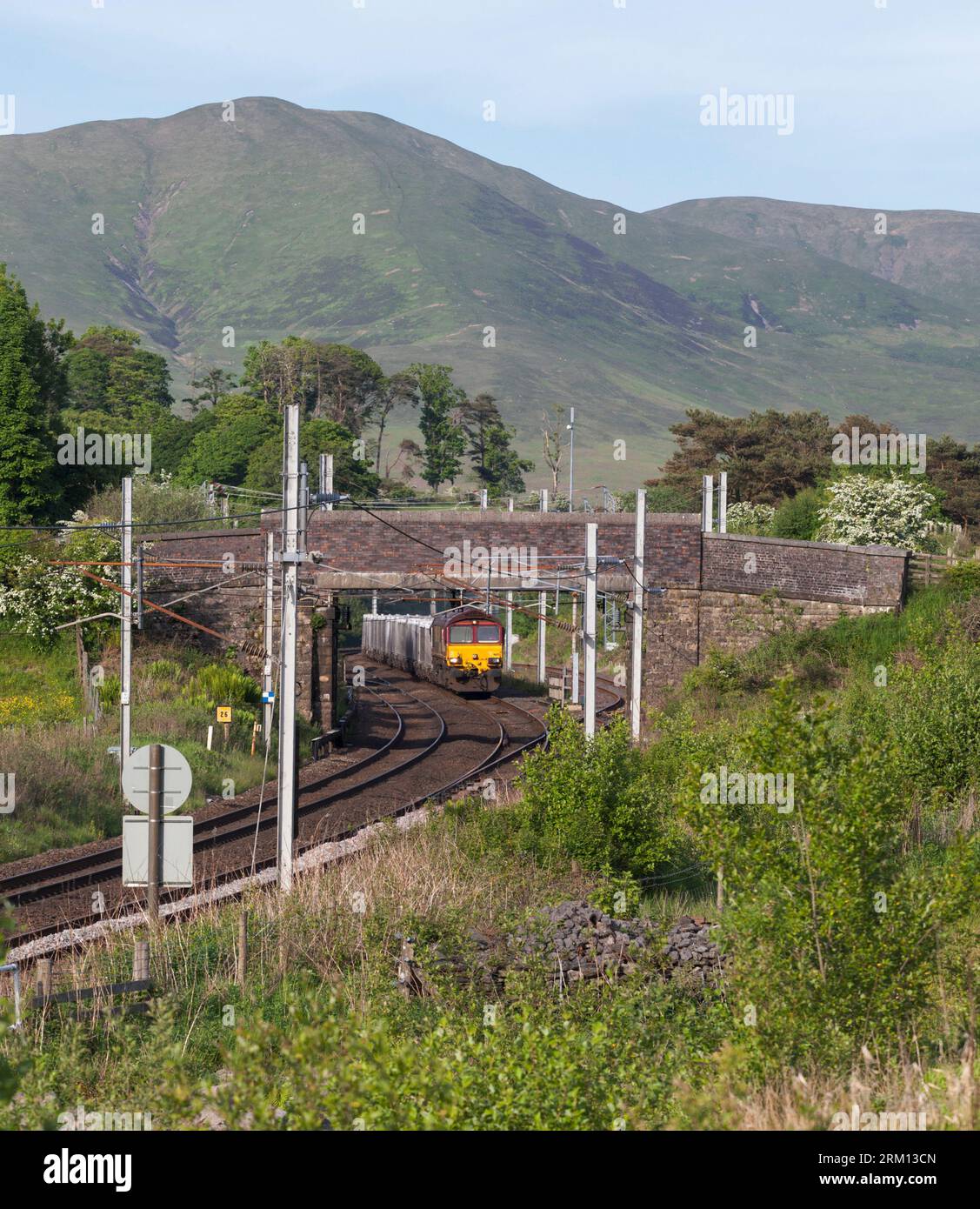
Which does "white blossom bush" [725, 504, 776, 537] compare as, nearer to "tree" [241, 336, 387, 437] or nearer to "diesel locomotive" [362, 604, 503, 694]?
"diesel locomotive" [362, 604, 503, 694]

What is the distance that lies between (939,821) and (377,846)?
341 inches

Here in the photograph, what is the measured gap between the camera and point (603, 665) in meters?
56.3

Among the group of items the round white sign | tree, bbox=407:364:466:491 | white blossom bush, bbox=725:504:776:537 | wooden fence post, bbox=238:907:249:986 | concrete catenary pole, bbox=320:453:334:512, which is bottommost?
wooden fence post, bbox=238:907:249:986

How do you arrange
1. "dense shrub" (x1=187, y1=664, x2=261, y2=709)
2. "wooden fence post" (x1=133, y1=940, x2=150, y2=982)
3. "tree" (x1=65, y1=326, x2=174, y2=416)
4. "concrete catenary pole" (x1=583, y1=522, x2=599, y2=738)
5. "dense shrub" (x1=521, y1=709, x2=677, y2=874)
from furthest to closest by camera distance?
"tree" (x1=65, y1=326, x2=174, y2=416), "dense shrub" (x1=187, y1=664, x2=261, y2=709), "concrete catenary pole" (x1=583, y1=522, x2=599, y2=738), "dense shrub" (x1=521, y1=709, x2=677, y2=874), "wooden fence post" (x1=133, y1=940, x2=150, y2=982)

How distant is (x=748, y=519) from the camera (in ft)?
204

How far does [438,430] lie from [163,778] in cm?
12496

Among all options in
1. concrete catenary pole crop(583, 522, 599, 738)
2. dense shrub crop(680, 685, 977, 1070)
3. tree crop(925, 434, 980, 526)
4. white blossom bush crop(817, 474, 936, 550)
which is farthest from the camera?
tree crop(925, 434, 980, 526)

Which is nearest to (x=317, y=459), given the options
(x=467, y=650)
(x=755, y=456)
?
(x=755, y=456)

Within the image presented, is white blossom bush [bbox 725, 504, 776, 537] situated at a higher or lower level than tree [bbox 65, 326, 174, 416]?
lower

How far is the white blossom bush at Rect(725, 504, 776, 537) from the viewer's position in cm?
6084

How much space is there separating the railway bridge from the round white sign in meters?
22.8

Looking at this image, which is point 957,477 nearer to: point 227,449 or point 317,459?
point 317,459

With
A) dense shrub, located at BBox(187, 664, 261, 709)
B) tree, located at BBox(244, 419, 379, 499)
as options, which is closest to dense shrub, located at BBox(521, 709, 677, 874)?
dense shrub, located at BBox(187, 664, 261, 709)
